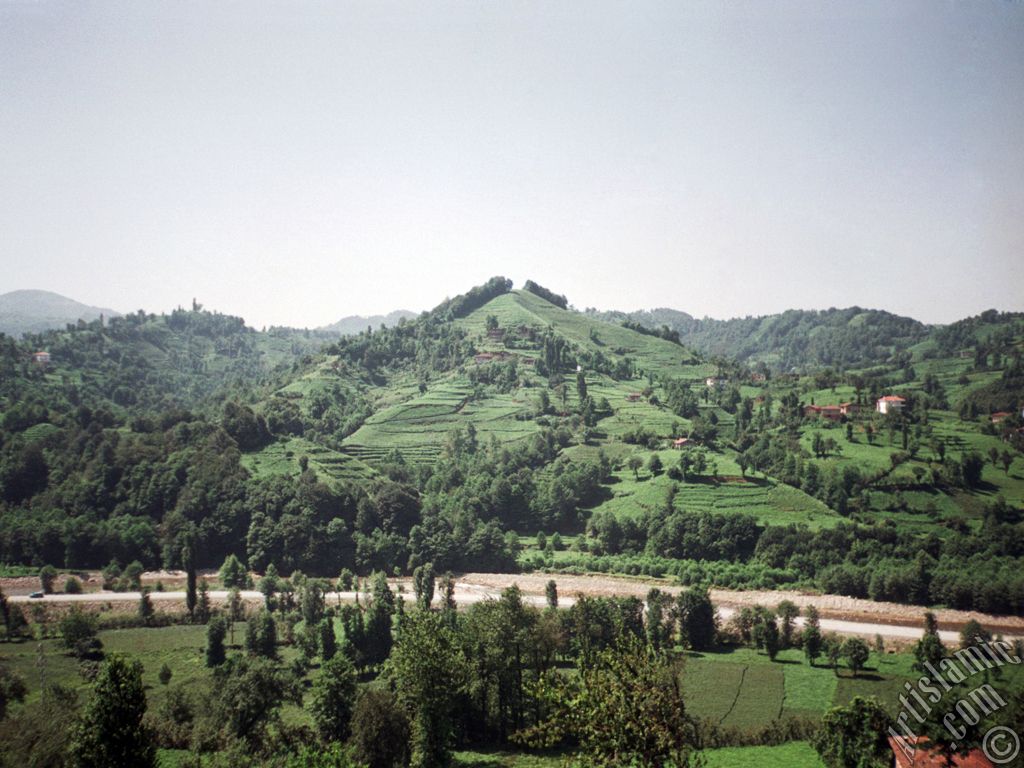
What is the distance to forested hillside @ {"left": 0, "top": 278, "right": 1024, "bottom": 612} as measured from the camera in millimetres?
72062

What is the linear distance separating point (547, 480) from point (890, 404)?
59.1m

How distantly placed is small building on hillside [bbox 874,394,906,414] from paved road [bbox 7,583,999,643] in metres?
58.7

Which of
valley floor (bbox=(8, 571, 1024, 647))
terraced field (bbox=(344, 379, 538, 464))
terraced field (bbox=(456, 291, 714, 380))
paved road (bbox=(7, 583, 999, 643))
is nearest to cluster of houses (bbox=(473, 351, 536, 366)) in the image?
terraced field (bbox=(344, 379, 538, 464))

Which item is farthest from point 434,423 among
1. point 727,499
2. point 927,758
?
point 927,758

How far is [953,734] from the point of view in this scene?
71.1 ft

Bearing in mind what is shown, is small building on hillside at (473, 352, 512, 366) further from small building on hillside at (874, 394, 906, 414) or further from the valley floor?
the valley floor

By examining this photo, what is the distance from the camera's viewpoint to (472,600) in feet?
213

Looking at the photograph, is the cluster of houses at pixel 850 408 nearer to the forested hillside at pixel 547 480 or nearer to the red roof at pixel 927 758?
the forested hillside at pixel 547 480

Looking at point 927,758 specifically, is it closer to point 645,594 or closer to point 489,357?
point 645,594

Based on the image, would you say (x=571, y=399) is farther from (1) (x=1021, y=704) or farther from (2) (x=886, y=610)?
(1) (x=1021, y=704)

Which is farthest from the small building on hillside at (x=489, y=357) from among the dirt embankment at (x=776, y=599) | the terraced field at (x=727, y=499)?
the dirt embankment at (x=776, y=599)

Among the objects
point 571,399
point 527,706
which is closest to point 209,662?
point 527,706

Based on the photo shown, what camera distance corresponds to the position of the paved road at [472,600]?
5534 cm

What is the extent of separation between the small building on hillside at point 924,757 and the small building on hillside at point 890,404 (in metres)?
91.6
